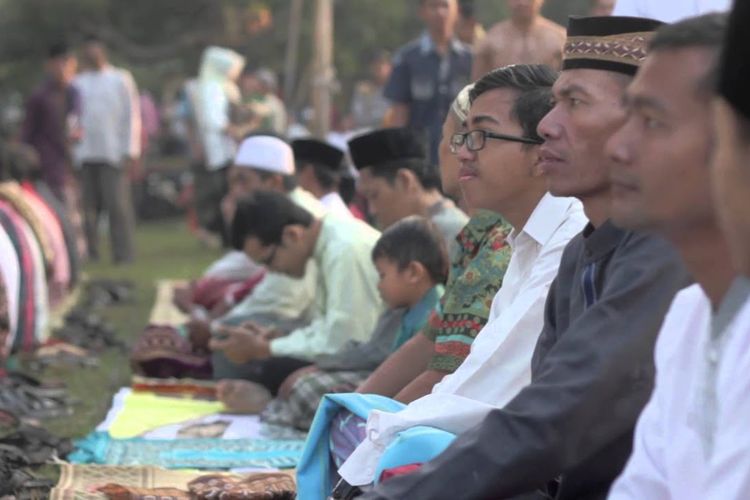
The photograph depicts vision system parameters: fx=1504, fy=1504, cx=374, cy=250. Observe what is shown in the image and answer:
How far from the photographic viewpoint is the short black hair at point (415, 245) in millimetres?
5617

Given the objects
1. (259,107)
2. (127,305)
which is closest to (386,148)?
(127,305)

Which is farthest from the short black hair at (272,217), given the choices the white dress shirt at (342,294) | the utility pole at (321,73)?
the utility pole at (321,73)

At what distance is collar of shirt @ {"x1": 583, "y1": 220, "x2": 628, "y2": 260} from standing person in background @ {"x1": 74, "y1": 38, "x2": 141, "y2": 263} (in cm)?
1189

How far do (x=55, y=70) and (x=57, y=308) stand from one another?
437cm

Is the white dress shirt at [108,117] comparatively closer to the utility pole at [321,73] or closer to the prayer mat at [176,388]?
the utility pole at [321,73]

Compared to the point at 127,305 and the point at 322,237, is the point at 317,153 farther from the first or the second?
the point at 127,305

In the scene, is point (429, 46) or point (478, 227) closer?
point (478, 227)

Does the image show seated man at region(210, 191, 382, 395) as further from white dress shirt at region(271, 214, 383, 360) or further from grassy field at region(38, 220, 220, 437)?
grassy field at region(38, 220, 220, 437)

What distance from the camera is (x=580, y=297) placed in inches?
125

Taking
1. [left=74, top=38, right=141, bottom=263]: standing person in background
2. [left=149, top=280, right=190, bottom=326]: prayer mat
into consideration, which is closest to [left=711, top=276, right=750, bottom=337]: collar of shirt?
[left=149, top=280, right=190, bottom=326]: prayer mat

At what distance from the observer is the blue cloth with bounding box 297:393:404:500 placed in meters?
4.06

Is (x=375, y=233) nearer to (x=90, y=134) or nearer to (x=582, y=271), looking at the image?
(x=582, y=271)

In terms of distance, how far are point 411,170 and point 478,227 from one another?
1778 millimetres

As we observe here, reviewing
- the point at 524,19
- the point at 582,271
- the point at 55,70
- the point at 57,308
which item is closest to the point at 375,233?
Result: the point at 524,19
